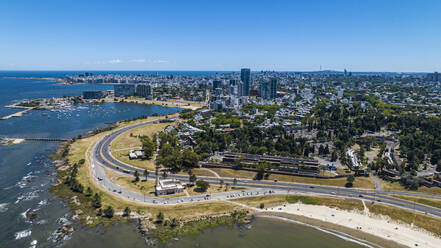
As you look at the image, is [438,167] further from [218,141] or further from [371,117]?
[371,117]

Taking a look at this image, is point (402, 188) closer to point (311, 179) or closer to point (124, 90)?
point (311, 179)

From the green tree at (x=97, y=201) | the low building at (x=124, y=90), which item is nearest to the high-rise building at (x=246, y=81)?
the low building at (x=124, y=90)

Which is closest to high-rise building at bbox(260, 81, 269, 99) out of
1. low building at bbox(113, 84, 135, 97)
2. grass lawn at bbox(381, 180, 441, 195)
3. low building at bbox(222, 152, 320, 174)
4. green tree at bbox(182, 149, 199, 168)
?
low building at bbox(113, 84, 135, 97)

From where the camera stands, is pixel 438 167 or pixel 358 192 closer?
pixel 358 192

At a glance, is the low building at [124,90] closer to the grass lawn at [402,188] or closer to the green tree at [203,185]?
the green tree at [203,185]

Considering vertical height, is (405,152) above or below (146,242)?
above

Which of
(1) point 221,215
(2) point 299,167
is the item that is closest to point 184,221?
(1) point 221,215
